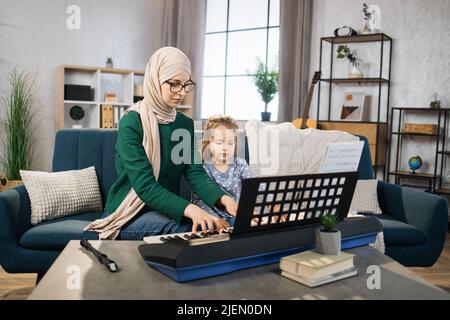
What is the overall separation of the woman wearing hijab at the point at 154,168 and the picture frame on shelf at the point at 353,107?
3425mm

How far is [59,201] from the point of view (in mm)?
2711

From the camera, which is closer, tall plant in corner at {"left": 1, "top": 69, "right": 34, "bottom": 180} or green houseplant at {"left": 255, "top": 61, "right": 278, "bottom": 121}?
tall plant in corner at {"left": 1, "top": 69, "right": 34, "bottom": 180}

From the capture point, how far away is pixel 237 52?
6.34 metres

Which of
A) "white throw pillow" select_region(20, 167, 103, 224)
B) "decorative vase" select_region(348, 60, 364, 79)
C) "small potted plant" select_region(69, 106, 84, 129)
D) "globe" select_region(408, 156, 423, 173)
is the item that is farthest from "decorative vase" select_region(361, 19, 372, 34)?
"white throw pillow" select_region(20, 167, 103, 224)

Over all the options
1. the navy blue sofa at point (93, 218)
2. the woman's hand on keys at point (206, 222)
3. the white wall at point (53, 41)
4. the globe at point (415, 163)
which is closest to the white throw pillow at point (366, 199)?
the navy blue sofa at point (93, 218)

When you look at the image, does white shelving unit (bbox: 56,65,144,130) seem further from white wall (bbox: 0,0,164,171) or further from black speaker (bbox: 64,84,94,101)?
white wall (bbox: 0,0,164,171)

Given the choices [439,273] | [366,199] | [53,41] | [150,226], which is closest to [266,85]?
[53,41]

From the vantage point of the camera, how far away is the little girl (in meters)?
2.52

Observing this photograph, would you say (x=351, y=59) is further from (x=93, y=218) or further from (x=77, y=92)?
(x=93, y=218)

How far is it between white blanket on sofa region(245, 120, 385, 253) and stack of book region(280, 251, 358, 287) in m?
1.66

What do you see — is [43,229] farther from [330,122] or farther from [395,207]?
[330,122]

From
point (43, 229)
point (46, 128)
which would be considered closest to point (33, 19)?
point (46, 128)

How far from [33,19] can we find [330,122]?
11.4 ft

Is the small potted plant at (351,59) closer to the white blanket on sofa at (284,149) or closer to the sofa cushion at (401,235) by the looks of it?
the white blanket on sofa at (284,149)
